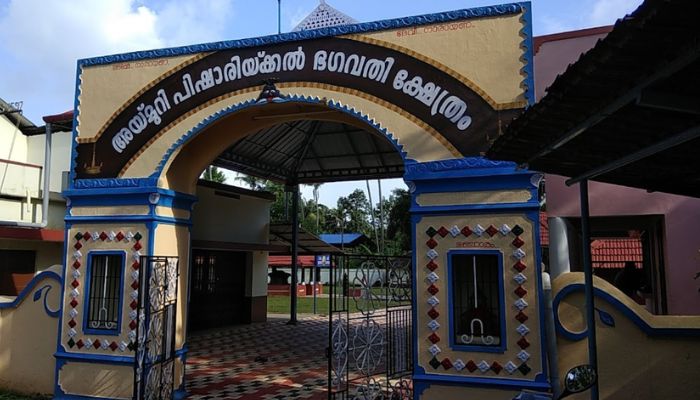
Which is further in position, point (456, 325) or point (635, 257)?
point (635, 257)

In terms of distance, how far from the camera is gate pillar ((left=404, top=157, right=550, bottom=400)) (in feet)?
20.0

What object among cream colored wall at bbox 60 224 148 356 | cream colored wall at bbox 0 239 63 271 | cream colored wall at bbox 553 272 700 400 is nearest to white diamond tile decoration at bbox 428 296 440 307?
cream colored wall at bbox 553 272 700 400

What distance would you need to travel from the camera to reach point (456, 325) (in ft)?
21.0

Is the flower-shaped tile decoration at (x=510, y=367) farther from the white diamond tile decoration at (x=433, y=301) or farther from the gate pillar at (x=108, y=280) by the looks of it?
the gate pillar at (x=108, y=280)

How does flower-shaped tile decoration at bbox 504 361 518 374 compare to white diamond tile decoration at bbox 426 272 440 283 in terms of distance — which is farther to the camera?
white diamond tile decoration at bbox 426 272 440 283

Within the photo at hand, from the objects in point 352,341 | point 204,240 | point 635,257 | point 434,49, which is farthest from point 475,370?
point 635,257

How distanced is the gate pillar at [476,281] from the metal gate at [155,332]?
329 centimetres

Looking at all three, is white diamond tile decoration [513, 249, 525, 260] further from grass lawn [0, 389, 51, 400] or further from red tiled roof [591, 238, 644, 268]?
red tiled roof [591, 238, 644, 268]

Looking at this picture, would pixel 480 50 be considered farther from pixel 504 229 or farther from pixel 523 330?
pixel 523 330

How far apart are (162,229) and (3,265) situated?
241 inches

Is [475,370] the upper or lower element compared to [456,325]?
lower

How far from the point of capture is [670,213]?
24.5ft

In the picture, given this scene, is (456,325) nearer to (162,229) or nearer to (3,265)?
(162,229)

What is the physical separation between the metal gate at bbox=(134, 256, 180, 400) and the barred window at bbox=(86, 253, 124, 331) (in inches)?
25.0
